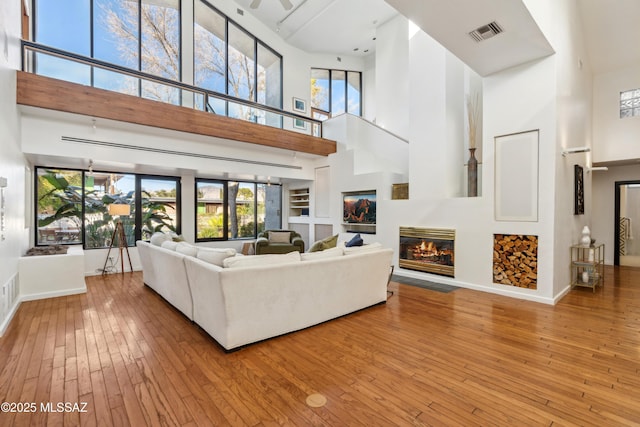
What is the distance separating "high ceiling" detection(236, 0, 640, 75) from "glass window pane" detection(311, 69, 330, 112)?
74 centimetres

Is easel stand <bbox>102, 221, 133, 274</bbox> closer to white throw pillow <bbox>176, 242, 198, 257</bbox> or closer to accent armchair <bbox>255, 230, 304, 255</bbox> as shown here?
accent armchair <bbox>255, 230, 304, 255</bbox>

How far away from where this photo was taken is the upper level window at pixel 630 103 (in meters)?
6.26

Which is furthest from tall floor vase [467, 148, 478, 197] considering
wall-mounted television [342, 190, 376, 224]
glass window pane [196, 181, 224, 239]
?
glass window pane [196, 181, 224, 239]

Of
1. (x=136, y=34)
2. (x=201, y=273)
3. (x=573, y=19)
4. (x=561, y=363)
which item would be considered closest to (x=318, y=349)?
(x=201, y=273)

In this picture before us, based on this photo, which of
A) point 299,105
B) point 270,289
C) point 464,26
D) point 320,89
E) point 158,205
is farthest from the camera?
point 320,89

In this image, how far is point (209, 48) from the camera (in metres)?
7.61

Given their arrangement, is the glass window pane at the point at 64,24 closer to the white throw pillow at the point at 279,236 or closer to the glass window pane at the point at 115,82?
the glass window pane at the point at 115,82

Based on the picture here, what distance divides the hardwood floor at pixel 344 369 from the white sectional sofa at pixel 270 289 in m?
0.16

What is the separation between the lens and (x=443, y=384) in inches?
85.5

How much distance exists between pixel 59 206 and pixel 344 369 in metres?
6.55

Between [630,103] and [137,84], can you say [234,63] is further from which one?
[630,103]

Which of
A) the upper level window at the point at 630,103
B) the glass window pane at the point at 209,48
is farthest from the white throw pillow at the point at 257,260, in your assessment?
the upper level window at the point at 630,103

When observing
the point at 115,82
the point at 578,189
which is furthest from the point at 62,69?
the point at 578,189

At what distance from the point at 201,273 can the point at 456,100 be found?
17.7 feet
